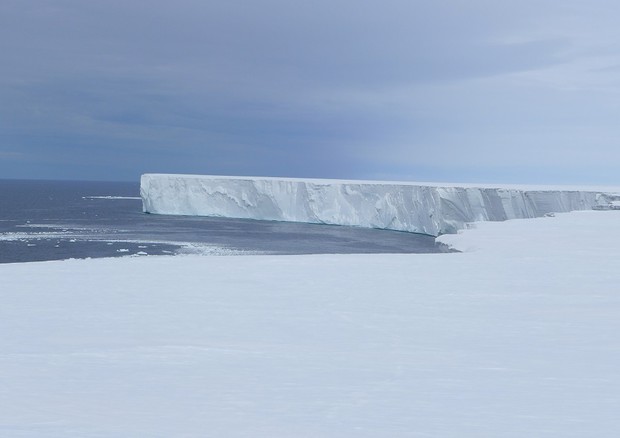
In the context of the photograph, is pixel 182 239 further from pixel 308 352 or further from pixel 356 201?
pixel 308 352

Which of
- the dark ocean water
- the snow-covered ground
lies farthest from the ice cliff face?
the snow-covered ground

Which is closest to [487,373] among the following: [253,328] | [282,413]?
[282,413]

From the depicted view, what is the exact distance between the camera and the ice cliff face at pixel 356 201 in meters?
29.2

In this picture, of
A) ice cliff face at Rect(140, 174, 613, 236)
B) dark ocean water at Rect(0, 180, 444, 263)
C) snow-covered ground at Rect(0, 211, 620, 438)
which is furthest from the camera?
ice cliff face at Rect(140, 174, 613, 236)

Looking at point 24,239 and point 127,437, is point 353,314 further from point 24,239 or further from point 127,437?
point 24,239

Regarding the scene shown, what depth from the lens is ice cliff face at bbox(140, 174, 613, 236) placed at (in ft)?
95.9

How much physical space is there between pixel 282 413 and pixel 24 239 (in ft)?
92.8

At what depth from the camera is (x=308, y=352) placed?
4.82 m

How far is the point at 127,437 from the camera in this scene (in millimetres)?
3170

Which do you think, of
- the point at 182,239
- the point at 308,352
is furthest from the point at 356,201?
the point at 308,352

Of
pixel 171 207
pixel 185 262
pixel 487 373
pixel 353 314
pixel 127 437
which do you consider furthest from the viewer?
pixel 171 207

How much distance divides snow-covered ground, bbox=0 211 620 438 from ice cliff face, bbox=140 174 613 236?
20759mm

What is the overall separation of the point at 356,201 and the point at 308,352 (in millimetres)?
32993

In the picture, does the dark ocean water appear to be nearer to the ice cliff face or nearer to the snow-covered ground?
the ice cliff face
